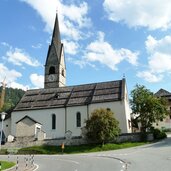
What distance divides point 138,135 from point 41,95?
23.8 meters

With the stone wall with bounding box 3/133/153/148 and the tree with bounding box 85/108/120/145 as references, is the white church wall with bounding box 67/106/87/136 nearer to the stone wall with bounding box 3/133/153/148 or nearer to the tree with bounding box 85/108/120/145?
the stone wall with bounding box 3/133/153/148

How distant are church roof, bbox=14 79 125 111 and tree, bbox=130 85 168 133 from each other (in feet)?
10.2

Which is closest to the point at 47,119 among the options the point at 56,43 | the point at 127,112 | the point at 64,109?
the point at 64,109

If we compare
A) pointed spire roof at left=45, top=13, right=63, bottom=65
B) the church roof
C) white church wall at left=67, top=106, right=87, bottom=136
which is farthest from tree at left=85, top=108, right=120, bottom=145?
pointed spire roof at left=45, top=13, right=63, bottom=65

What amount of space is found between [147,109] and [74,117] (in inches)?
533

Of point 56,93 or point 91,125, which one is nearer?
point 91,125

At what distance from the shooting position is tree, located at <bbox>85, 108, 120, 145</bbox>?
44.0 meters

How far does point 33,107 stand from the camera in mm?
59000

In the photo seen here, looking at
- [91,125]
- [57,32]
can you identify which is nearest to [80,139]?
[91,125]

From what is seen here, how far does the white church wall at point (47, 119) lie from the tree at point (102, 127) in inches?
453

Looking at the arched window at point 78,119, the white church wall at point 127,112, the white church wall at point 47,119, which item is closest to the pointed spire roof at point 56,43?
the white church wall at point 47,119

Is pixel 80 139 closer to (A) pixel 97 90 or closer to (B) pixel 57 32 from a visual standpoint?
(A) pixel 97 90

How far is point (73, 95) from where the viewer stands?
58.7 metres

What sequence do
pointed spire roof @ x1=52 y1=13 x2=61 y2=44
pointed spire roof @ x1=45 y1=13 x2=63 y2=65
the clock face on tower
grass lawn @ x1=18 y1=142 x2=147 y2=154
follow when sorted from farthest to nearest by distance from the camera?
pointed spire roof @ x1=52 y1=13 x2=61 y2=44
pointed spire roof @ x1=45 y1=13 x2=63 y2=65
the clock face on tower
grass lawn @ x1=18 y1=142 x2=147 y2=154
